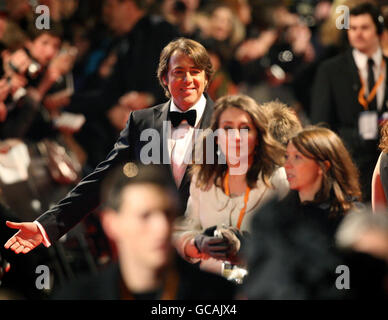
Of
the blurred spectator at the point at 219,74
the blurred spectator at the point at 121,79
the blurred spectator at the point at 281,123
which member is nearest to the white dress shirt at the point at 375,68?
the blurred spectator at the point at 219,74

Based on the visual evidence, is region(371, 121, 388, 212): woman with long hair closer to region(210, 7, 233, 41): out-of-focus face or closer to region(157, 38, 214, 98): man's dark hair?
region(157, 38, 214, 98): man's dark hair

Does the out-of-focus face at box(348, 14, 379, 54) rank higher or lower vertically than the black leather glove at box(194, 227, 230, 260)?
higher

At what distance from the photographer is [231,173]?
13.2ft

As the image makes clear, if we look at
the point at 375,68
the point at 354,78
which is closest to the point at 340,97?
the point at 354,78

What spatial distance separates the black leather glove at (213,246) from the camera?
12.5ft

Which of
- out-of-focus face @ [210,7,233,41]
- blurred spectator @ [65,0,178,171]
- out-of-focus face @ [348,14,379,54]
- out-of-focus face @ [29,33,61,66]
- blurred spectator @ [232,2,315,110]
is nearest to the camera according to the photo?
blurred spectator @ [65,0,178,171]

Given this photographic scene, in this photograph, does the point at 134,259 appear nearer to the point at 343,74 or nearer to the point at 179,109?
the point at 179,109

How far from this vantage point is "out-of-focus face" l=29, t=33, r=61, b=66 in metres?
5.59

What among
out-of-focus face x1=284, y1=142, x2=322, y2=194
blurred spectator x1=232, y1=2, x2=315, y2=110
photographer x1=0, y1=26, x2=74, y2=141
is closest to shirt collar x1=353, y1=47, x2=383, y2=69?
blurred spectator x1=232, y1=2, x2=315, y2=110

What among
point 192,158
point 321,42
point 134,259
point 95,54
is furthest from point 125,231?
point 321,42

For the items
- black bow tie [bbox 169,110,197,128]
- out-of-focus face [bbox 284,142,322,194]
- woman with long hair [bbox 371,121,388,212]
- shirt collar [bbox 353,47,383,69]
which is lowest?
woman with long hair [bbox 371,121,388,212]

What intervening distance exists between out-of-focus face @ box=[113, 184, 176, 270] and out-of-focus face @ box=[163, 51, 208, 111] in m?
0.86

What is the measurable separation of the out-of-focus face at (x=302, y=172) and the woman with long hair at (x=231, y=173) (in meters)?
0.04

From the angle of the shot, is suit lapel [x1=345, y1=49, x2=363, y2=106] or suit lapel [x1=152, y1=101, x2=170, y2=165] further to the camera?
suit lapel [x1=345, y1=49, x2=363, y2=106]
